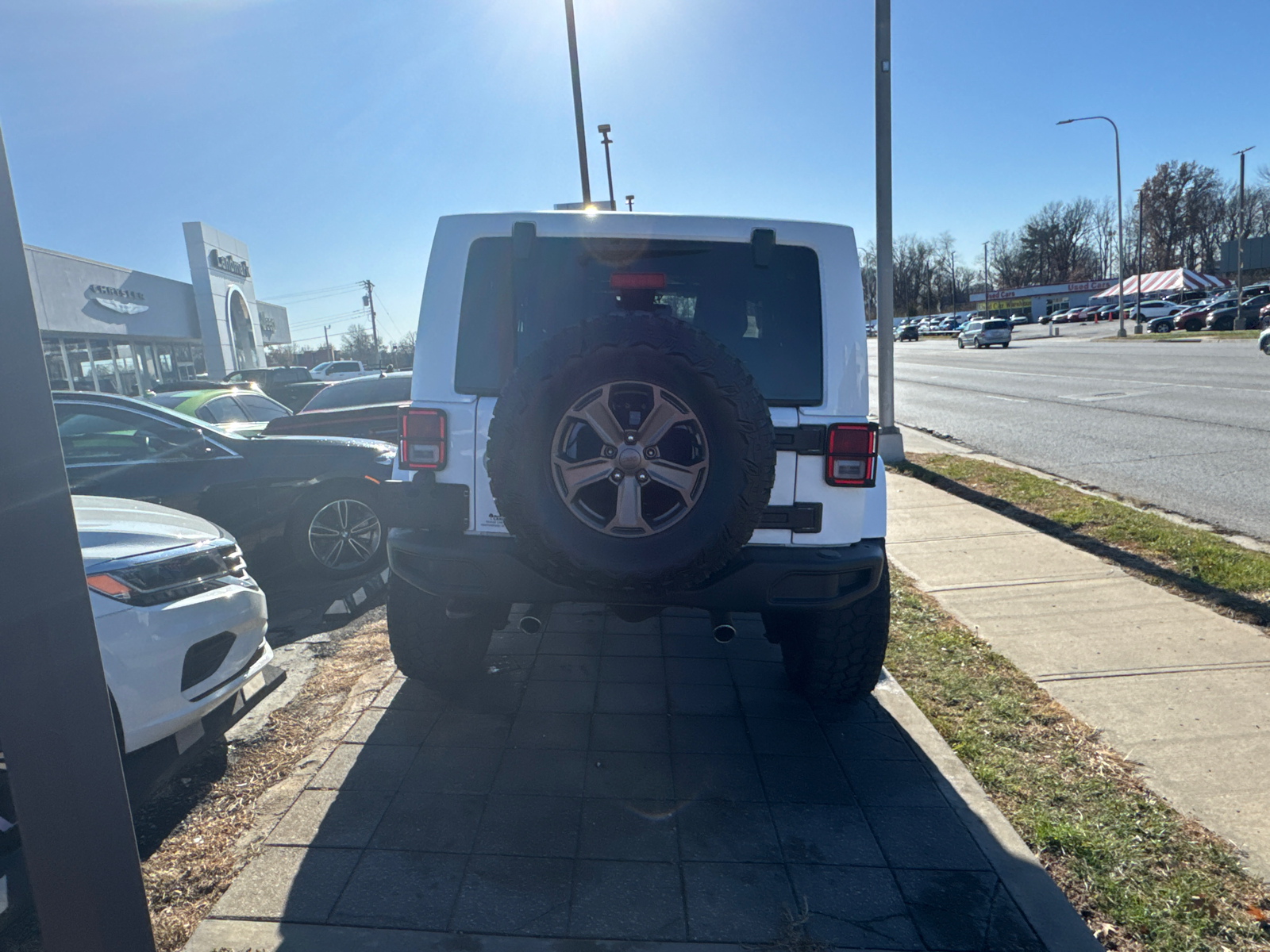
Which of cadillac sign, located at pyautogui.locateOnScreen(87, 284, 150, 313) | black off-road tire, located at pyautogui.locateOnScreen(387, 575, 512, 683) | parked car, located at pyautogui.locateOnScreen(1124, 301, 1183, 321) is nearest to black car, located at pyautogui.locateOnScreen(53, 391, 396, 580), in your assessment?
black off-road tire, located at pyautogui.locateOnScreen(387, 575, 512, 683)

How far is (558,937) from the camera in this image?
2344 millimetres

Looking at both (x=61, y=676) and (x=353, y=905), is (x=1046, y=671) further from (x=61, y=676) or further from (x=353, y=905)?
(x=61, y=676)

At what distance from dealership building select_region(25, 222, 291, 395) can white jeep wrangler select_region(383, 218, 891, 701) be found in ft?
68.1

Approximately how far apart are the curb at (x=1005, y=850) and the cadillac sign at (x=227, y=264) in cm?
3946

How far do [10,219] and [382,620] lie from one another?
403cm

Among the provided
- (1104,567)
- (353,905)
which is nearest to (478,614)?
(353,905)

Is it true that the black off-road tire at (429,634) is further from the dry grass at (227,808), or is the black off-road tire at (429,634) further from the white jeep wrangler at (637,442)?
the dry grass at (227,808)

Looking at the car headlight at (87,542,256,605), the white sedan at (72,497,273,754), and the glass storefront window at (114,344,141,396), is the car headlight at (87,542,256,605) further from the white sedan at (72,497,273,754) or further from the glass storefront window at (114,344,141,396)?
the glass storefront window at (114,344,141,396)

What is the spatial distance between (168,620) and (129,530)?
47 centimetres

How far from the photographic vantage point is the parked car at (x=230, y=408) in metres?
8.88

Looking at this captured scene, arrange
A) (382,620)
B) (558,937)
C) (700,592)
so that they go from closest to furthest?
(558,937), (700,592), (382,620)

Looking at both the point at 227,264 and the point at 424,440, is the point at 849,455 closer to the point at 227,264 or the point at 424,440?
the point at 424,440

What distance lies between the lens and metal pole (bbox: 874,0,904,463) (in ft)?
34.1

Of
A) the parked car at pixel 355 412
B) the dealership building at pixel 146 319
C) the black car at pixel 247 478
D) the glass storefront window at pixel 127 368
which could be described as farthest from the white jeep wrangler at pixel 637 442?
the glass storefront window at pixel 127 368
